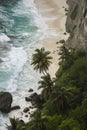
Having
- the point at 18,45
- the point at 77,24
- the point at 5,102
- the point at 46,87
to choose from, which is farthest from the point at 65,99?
the point at 18,45

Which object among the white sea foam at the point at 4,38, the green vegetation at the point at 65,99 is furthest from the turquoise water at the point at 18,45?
the green vegetation at the point at 65,99

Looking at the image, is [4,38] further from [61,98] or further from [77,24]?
[61,98]

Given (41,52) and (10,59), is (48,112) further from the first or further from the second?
(10,59)

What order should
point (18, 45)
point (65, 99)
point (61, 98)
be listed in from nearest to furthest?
1. point (61, 98)
2. point (65, 99)
3. point (18, 45)

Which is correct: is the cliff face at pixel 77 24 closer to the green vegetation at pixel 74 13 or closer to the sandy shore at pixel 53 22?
the green vegetation at pixel 74 13

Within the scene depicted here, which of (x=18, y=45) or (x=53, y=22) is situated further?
(x=53, y=22)

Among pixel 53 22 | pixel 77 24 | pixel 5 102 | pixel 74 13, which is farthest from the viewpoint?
pixel 53 22

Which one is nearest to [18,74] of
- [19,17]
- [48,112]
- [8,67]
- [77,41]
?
[8,67]
